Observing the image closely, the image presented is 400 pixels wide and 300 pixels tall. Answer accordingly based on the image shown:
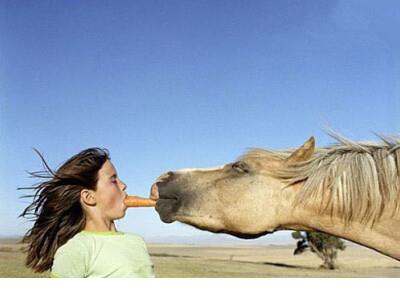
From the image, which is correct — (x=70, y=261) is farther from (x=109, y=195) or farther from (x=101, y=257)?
(x=109, y=195)

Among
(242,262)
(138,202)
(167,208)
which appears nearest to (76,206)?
(167,208)

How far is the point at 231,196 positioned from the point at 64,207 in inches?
20.8

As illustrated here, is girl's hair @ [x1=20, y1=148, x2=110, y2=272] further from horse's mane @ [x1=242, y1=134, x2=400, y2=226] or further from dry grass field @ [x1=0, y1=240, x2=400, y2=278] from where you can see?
dry grass field @ [x1=0, y1=240, x2=400, y2=278]

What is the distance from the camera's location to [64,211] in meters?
1.23

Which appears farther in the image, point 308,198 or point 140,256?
point 308,198

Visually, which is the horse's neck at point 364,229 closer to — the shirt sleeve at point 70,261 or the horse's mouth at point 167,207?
the horse's mouth at point 167,207

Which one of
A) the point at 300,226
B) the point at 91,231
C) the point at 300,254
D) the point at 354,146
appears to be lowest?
the point at 300,254

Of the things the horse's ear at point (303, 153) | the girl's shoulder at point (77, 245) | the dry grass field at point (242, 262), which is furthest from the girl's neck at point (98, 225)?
the dry grass field at point (242, 262)

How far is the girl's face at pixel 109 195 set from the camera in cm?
122

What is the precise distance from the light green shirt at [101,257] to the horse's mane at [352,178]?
0.52 metres

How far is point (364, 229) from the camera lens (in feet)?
4.74
